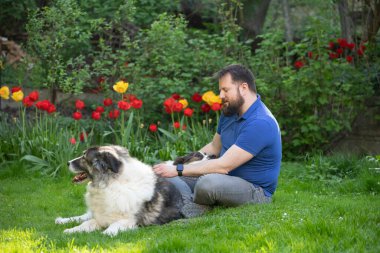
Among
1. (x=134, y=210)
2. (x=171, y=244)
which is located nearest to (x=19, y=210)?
(x=134, y=210)

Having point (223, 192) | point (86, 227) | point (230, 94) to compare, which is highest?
point (230, 94)

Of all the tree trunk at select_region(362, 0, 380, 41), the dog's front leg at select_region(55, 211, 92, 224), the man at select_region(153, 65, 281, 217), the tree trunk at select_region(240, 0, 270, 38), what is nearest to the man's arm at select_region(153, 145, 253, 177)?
the man at select_region(153, 65, 281, 217)

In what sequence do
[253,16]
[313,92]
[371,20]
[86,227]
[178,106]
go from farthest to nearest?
[253,16], [371,20], [313,92], [178,106], [86,227]

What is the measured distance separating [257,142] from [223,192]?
0.65m

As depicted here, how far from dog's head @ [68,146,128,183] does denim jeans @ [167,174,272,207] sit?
0.87m

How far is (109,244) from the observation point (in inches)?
204

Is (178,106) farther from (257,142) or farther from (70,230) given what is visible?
(70,230)

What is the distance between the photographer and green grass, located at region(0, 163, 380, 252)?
4.93 meters

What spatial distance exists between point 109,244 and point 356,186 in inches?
162

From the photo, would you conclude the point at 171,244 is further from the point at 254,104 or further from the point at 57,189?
the point at 57,189

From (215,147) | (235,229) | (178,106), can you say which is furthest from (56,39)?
(235,229)

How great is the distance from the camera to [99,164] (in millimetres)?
6031

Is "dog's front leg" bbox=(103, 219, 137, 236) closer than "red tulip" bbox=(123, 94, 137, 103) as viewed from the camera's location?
Yes

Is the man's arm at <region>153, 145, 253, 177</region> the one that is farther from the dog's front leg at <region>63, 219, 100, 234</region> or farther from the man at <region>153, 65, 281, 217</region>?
the dog's front leg at <region>63, 219, 100, 234</region>
